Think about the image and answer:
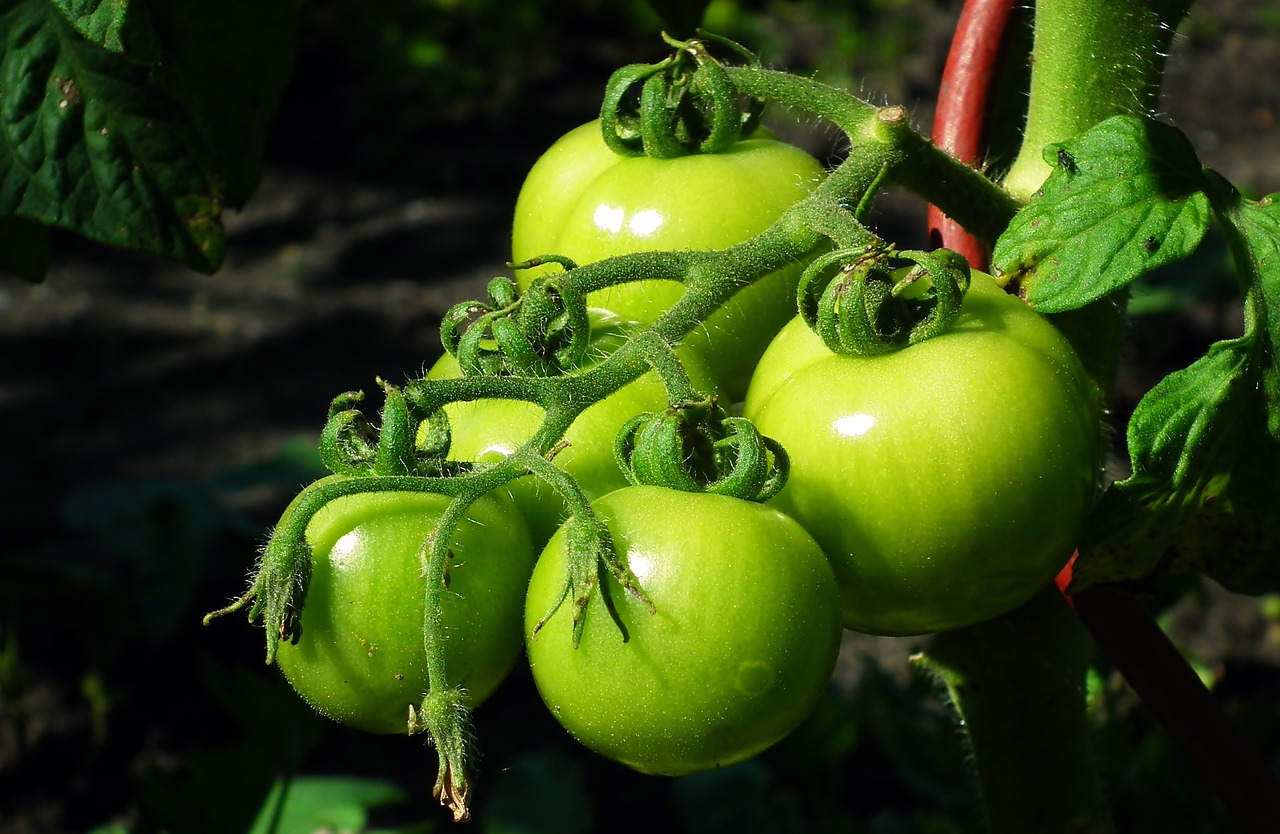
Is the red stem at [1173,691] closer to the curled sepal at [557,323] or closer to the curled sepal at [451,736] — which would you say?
the curled sepal at [557,323]

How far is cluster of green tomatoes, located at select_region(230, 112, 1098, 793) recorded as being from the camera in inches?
28.5

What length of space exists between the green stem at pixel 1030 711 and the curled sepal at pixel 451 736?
44 cm

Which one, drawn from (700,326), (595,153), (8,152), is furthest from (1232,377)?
(8,152)

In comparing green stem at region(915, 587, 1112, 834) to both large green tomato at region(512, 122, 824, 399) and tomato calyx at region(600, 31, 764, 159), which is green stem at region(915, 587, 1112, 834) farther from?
tomato calyx at region(600, 31, 764, 159)

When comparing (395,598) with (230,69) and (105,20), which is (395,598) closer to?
(105,20)

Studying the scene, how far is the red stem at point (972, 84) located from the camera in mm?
1061

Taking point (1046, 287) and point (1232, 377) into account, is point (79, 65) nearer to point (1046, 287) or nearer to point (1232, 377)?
point (1046, 287)

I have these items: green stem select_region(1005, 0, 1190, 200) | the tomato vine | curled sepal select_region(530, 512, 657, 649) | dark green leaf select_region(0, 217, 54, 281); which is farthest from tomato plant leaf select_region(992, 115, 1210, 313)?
dark green leaf select_region(0, 217, 54, 281)

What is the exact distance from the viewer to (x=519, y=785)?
2.14m

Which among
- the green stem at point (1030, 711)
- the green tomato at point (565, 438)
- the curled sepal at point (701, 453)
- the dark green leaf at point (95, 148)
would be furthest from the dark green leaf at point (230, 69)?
the green stem at point (1030, 711)

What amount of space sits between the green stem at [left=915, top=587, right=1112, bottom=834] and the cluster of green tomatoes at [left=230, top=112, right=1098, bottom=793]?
0.15 m

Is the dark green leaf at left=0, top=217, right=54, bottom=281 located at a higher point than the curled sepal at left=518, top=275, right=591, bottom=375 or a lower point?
lower

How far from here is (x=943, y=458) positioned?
771 mm

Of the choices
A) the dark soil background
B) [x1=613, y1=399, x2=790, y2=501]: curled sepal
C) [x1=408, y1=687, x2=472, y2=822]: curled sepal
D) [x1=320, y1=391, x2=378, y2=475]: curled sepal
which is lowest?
the dark soil background
